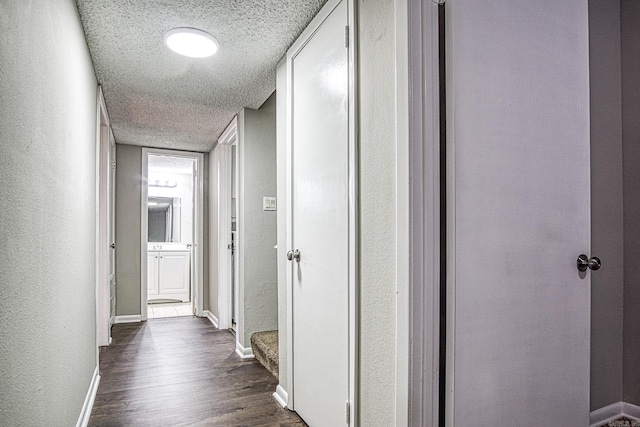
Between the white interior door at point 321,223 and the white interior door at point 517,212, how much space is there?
0.53 m

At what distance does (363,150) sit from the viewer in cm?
152

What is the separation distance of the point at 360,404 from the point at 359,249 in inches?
24.5

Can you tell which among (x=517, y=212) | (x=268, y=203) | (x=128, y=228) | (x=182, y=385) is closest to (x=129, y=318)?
(x=128, y=228)

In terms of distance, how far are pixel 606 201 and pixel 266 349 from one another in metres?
2.38

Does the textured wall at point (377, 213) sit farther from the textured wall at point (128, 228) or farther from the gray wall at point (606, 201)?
the textured wall at point (128, 228)

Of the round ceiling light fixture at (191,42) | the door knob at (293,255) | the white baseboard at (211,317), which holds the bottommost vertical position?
the white baseboard at (211,317)

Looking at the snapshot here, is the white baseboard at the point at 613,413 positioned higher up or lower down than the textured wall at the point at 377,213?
lower down

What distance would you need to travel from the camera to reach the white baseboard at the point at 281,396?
2.27 metres

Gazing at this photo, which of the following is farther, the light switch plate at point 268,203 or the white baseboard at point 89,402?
the light switch plate at point 268,203

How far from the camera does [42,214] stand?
126cm

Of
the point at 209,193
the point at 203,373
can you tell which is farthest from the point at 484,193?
the point at 209,193

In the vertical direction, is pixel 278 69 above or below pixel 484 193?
above

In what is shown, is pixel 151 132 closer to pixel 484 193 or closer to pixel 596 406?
pixel 484 193

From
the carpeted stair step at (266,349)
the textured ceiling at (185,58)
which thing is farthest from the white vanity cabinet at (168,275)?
the carpeted stair step at (266,349)
